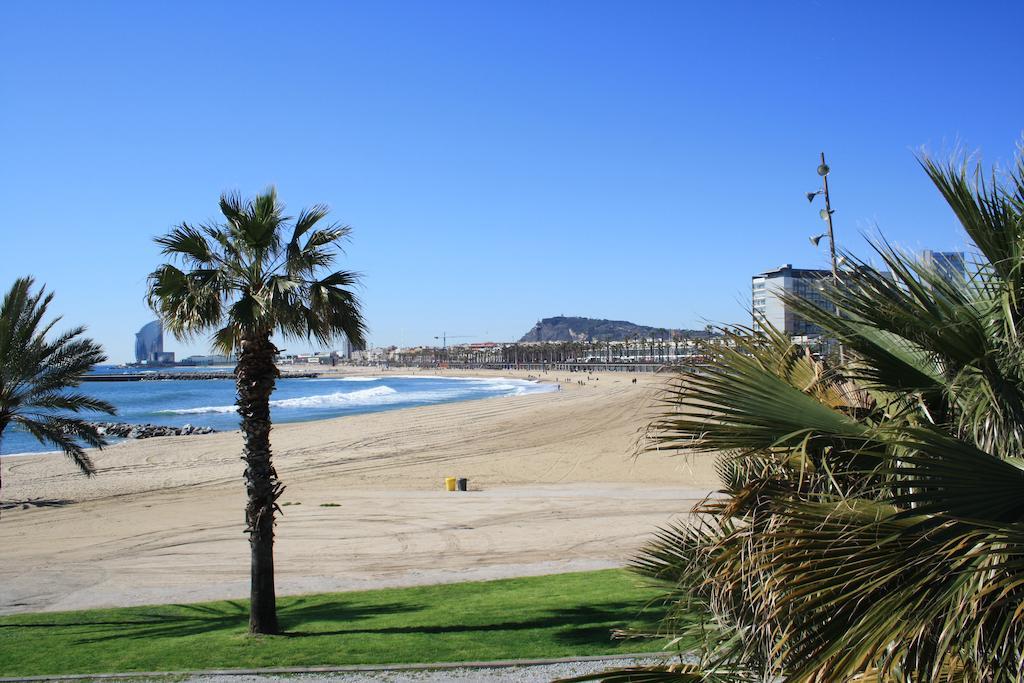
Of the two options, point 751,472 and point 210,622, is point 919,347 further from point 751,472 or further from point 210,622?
point 210,622

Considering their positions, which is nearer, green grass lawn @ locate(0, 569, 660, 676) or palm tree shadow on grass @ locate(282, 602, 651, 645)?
green grass lawn @ locate(0, 569, 660, 676)

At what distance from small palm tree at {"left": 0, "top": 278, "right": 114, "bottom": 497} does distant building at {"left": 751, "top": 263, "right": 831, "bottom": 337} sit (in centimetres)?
1306

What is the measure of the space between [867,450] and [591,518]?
48.4 feet

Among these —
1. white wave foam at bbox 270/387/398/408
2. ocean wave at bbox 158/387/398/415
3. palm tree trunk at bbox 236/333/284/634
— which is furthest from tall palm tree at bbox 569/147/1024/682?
white wave foam at bbox 270/387/398/408

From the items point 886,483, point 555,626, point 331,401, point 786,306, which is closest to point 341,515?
point 555,626

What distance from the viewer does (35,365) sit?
533 inches

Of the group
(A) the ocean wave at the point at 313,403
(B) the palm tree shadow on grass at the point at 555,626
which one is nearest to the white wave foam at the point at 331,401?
(A) the ocean wave at the point at 313,403

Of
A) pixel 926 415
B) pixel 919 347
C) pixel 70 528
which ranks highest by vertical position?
pixel 919 347

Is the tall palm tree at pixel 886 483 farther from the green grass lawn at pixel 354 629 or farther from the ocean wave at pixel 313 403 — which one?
the ocean wave at pixel 313 403

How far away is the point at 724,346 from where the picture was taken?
341 cm

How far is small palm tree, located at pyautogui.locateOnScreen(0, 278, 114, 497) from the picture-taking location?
42.3 feet

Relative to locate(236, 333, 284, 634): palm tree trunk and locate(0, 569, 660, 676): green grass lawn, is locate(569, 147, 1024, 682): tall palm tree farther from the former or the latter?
locate(236, 333, 284, 634): palm tree trunk

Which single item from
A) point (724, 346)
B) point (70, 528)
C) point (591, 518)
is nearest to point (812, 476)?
point (724, 346)

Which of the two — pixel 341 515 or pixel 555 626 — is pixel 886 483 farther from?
pixel 341 515
